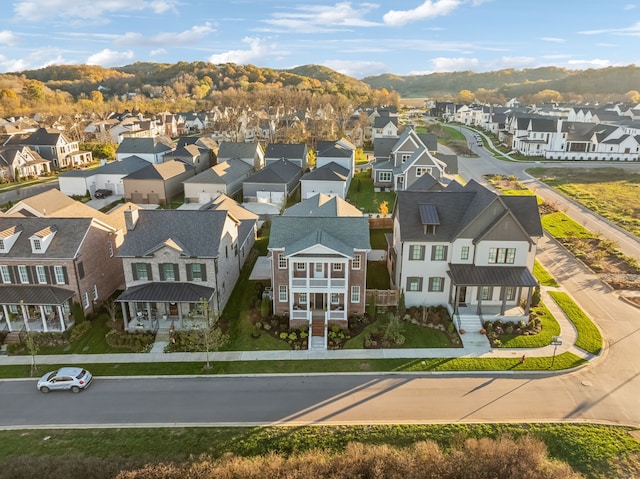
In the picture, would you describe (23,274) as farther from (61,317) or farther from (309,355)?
(309,355)

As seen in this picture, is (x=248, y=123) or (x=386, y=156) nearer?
(x=386, y=156)

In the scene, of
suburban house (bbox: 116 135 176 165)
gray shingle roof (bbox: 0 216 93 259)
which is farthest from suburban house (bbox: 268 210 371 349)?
suburban house (bbox: 116 135 176 165)

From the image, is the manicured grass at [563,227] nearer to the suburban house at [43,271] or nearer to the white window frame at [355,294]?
the white window frame at [355,294]

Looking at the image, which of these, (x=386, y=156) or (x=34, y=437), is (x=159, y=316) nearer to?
(x=34, y=437)

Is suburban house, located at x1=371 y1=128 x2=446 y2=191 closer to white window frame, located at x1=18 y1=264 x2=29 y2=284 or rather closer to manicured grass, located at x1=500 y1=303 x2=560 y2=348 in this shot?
manicured grass, located at x1=500 y1=303 x2=560 y2=348

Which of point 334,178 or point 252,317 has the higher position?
point 334,178

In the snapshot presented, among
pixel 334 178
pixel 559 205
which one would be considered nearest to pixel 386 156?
pixel 334 178

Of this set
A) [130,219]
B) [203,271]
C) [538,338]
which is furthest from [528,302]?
[130,219]

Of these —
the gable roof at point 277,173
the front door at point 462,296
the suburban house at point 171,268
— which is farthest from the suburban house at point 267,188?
the front door at point 462,296
